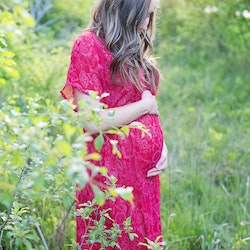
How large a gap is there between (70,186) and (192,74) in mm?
6112

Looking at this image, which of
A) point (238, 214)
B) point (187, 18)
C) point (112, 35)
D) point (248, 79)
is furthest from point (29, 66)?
point (187, 18)

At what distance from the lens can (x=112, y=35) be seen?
2.61 meters

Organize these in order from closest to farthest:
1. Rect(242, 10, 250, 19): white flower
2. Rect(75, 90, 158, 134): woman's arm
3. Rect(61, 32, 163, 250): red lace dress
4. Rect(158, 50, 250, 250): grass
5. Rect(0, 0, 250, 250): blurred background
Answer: Rect(0, 0, 250, 250): blurred background
Rect(75, 90, 158, 134): woman's arm
Rect(61, 32, 163, 250): red lace dress
Rect(158, 50, 250, 250): grass
Rect(242, 10, 250, 19): white flower

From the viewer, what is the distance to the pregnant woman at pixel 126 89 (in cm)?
257

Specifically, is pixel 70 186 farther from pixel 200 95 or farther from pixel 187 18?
pixel 187 18

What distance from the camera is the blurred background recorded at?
1.99 meters

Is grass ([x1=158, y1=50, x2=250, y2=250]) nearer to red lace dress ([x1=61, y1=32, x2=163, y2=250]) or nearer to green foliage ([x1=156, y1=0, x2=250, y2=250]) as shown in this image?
green foliage ([x1=156, y1=0, x2=250, y2=250])

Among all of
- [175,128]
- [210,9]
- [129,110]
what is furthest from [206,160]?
[210,9]

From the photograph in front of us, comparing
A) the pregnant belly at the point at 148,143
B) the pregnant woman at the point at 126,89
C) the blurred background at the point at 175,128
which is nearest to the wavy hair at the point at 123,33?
the pregnant woman at the point at 126,89

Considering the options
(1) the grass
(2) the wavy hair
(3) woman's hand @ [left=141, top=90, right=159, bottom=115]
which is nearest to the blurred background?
(1) the grass

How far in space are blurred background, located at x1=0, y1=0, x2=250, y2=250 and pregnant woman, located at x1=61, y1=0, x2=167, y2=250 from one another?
0.22m

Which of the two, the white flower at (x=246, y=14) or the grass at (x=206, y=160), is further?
the white flower at (x=246, y=14)

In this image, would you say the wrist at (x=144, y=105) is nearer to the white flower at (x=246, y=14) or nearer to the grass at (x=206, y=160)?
the grass at (x=206, y=160)

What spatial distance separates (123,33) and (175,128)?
358 centimetres
